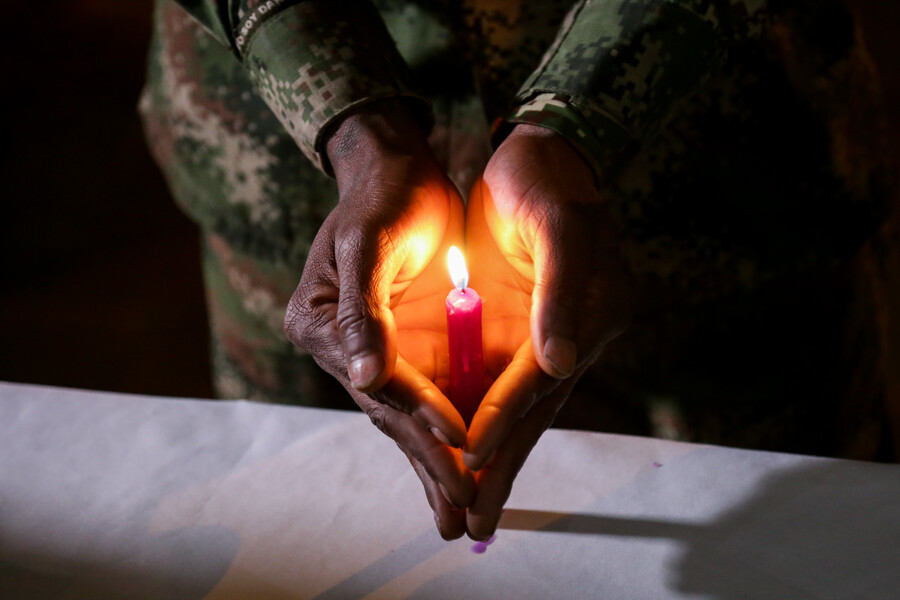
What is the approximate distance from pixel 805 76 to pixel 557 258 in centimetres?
36

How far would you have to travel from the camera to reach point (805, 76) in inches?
27.6

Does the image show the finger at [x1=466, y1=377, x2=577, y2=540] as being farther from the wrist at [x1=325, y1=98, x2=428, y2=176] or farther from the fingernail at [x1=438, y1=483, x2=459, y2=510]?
the wrist at [x1=325, y1=98, x2=428, y2=176]

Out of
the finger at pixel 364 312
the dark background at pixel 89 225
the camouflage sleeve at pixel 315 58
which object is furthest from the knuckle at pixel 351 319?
the dark background at pixel 89 225

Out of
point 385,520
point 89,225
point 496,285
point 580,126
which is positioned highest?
point 580,126

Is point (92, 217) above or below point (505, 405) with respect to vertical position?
below

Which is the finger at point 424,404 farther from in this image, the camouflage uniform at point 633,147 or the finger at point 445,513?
the camouflage uniform at point 633,147

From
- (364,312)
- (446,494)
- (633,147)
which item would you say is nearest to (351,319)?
(364,312)

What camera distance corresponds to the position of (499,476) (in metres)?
0.48

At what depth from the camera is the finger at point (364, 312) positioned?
46cm

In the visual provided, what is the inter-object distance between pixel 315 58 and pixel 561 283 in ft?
0.92

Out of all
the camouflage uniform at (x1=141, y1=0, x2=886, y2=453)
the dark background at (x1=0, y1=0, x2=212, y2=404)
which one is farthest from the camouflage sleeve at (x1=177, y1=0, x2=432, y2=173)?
the dark background at (x1=0, y1=0, x2=212, y2=404)

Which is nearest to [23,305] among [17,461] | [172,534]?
[17,461]

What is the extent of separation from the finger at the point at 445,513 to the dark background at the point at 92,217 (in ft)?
3.89

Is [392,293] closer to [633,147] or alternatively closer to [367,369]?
[367,369]
